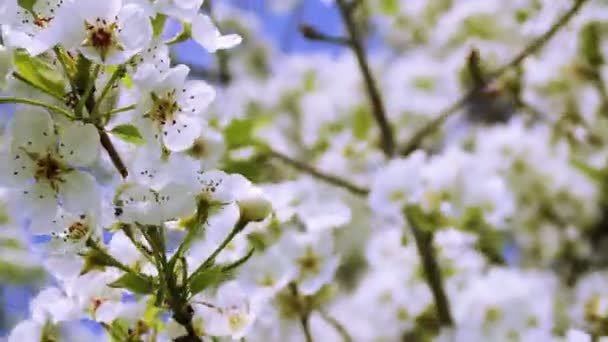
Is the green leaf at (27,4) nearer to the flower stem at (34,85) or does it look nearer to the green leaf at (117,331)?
the flower stem at (34,85)

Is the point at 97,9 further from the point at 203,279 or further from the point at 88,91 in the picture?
the point at 203,279

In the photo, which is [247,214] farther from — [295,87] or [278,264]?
[295,87]

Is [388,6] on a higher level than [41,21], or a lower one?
higher

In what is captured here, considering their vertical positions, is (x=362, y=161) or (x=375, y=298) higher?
(x=362, y=161)

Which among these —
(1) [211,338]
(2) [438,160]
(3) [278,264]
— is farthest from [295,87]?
(1) [211,338]

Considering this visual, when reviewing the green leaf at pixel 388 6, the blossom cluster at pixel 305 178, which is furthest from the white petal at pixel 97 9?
the green leaf at pixel 388 6

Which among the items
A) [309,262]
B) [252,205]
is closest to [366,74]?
[309,262]

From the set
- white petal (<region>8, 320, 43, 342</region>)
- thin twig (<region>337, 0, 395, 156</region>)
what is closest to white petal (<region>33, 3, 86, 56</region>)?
white petal (<region>8, 320, 43, 342</region>)

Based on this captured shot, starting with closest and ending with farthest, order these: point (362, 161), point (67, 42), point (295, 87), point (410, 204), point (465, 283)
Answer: point (67, 42)
point (410, 204)
point (465, 283)
point (362, 161)
point (295, 87)
